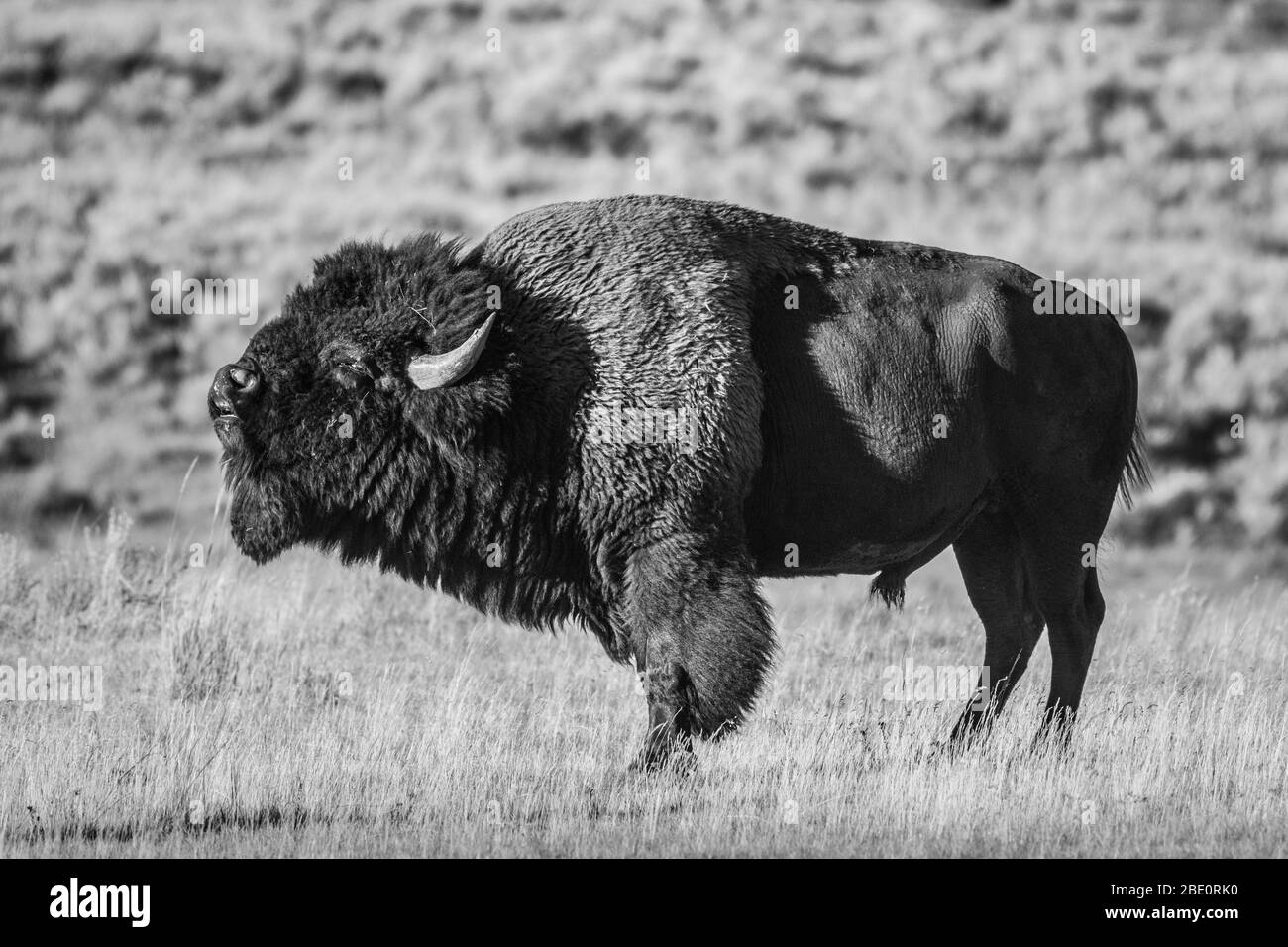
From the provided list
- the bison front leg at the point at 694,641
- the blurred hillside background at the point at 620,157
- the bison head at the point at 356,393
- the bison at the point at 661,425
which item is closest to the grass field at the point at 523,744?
the bison front leg at the point at 694,641

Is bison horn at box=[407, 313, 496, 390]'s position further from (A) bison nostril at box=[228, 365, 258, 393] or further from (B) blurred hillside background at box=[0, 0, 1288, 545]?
(B) blurred hillside background at box=[0, 0, 1288, 545]

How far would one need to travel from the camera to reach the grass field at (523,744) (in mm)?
6668

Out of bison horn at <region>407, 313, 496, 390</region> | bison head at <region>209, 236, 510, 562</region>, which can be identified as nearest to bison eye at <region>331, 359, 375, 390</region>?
bison head at <region>209, 236, 510, 562</region>

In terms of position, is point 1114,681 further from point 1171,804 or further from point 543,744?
point 543,744

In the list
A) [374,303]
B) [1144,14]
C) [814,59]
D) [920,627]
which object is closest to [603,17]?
[814,59]

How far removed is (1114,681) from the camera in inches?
386

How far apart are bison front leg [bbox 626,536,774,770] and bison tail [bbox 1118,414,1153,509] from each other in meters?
2.50

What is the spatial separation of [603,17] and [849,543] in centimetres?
3110

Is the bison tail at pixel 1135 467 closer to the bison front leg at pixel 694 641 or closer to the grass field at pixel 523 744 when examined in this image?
the grass field at pixel 523 744

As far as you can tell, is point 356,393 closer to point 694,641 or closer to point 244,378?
point 244,378

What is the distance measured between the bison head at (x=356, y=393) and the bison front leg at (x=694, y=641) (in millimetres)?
1059

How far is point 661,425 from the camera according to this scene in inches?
303

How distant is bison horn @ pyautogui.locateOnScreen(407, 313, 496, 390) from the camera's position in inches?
301

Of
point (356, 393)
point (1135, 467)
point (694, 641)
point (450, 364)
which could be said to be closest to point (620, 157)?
point (1135, 467)
